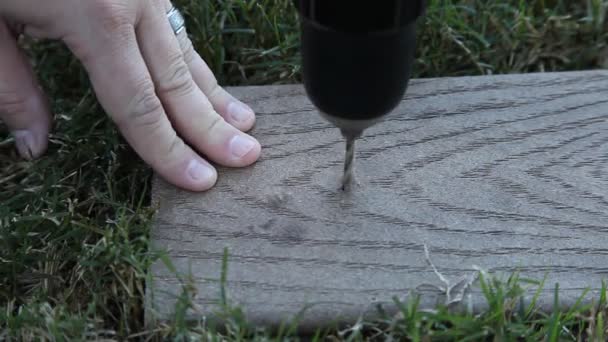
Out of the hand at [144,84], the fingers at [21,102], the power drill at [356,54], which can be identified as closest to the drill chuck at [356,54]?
the power drill at [356,54]

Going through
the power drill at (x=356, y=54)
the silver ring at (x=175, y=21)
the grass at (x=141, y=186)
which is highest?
the power drill at (x=356, y=54)

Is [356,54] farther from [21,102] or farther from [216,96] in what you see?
[21,102]

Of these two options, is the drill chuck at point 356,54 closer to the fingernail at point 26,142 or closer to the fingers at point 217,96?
the fingers at point 217,96

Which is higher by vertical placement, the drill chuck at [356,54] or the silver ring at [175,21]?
the drill chuck at [356,54]

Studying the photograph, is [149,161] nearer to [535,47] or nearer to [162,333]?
[162,333]

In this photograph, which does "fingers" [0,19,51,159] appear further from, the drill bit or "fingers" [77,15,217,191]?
the drill bit

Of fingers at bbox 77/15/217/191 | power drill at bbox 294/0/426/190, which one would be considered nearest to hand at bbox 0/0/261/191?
fingers at bbox 77/15/217/191
